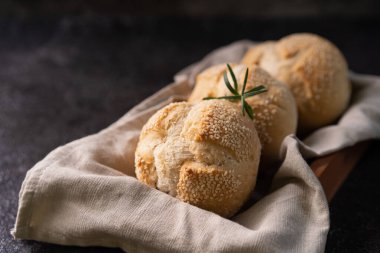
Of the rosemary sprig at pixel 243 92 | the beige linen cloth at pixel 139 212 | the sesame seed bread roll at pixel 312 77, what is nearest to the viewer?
the beige linen cloth at pixel 139 212

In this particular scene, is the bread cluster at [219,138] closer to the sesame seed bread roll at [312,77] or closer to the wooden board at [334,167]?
the sesame seed bread roll at [312,77]

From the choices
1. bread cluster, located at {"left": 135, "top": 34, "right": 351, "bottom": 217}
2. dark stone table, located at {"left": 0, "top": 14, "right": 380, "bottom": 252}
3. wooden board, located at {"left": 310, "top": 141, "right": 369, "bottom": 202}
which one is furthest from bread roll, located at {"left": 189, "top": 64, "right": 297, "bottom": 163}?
dark stone table, located at {"left": 0, "top": 14, "right": 380, "bottom": 252}

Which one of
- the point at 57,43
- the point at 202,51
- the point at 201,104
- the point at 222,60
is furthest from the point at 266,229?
the point at 57,43

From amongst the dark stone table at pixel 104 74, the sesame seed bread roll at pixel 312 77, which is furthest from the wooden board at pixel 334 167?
the sesame seed bread roll at pixel 312 77

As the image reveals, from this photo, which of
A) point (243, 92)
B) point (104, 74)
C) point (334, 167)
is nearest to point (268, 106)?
point (243, 92)

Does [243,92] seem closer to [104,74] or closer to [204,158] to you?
[204,158]

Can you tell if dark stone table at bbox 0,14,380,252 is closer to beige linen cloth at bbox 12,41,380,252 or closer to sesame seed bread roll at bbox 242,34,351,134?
beige linen cloth at bbox 12,41,380,252
